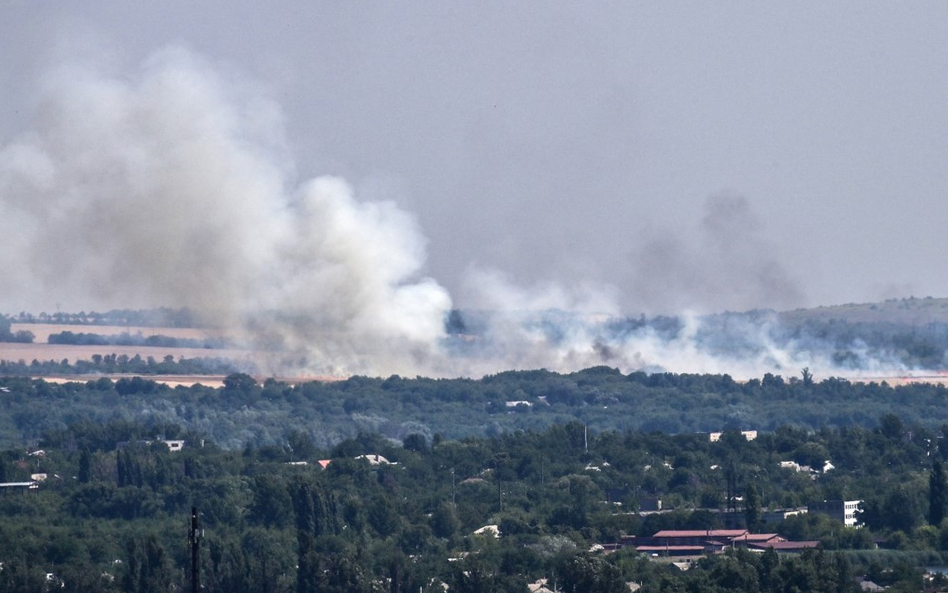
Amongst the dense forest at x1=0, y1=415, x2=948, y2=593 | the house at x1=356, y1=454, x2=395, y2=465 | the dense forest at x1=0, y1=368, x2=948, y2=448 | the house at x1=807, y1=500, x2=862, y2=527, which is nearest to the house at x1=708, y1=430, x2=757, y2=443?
the dense forest at x1=0, y1=415, x2=948, y2=593

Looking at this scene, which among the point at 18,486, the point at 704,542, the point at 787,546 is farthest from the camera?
the point at 18,486

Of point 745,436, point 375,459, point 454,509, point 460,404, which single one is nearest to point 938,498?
point 454,509

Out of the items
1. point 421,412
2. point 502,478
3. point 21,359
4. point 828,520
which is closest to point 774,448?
point 502,478

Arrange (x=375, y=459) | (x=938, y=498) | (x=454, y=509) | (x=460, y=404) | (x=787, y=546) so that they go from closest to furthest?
1. (x=787, y=546)
2. (x=938, y=498)
3. (x=454, y=509)
4. (x=375, y=459)
5. (x=460, y=404)

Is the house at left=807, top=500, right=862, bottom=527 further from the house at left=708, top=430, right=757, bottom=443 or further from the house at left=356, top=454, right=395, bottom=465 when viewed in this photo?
the house at left=708, top=430, right=757, bottom=443

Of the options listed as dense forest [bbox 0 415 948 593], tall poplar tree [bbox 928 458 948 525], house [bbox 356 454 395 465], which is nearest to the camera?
dense forest [bbox 0 415 948 593]

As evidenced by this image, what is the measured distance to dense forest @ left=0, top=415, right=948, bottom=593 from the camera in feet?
272

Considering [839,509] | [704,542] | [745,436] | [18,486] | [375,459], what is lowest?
[704,542]

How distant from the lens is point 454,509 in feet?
346

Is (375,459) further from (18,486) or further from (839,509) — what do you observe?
(839,509)

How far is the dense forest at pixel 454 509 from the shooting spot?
83000 mm

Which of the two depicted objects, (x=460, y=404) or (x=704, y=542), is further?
(x=460, y=404)

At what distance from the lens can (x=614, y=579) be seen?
8056 centimetres

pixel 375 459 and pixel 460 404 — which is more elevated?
pixel 460 404
